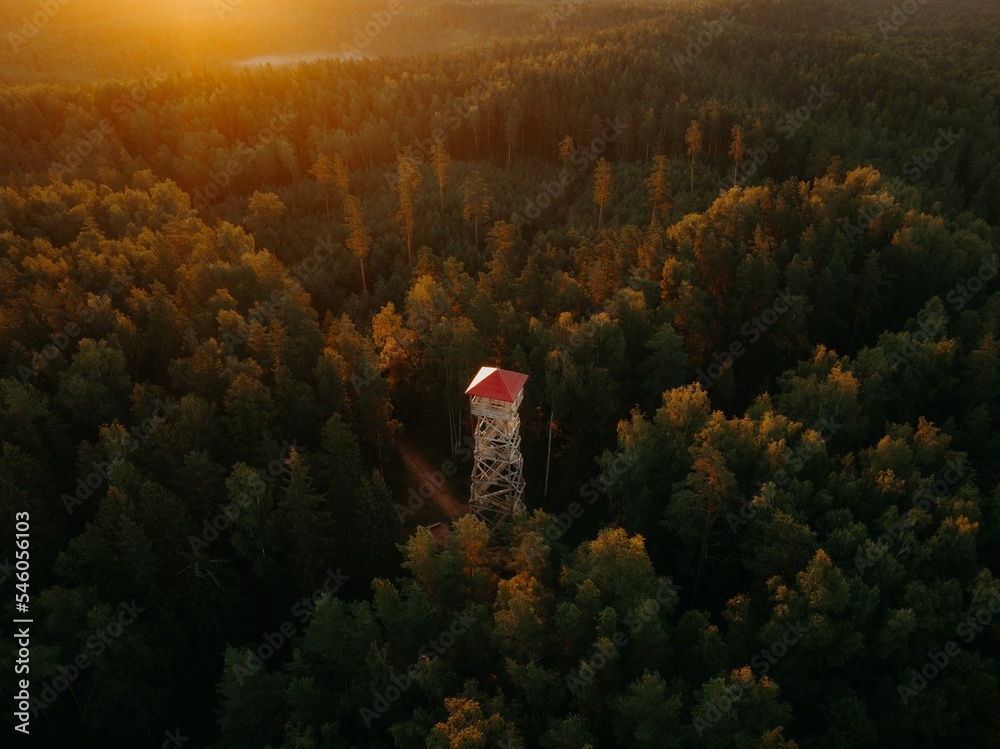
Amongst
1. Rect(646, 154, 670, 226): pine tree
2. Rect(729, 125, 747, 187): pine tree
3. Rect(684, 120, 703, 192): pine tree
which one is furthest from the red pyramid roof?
Rect(729, 125, 747, 187): pine tree

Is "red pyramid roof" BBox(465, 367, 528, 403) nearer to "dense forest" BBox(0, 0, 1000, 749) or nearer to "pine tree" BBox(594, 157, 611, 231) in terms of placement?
"dense forest" BBox(0, 0, 1000, 749)

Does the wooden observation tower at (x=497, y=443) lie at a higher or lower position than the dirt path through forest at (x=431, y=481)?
higher

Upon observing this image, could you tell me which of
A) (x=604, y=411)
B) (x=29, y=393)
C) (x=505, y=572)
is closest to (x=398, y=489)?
(x=505, y=572)

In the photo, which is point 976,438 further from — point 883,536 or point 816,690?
point 816,690

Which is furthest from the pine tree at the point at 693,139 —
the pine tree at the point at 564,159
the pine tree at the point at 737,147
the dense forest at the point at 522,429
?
the pine tree at the point at 564,159

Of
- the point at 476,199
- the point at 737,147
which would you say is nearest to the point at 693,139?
the point at 737,147

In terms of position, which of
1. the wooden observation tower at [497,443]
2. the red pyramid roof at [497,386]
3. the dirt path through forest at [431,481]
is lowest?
the dirt path through forest at [431,481]

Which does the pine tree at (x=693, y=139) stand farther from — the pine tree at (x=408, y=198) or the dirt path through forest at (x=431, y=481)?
the dirt path through forest at (x=431, y=481)
